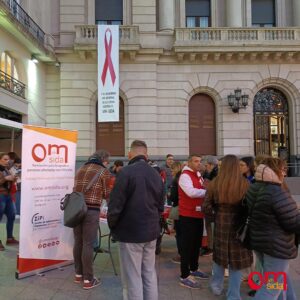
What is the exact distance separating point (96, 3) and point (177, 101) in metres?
6.81

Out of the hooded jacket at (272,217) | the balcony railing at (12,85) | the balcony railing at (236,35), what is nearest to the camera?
the hooded jacket at (272,217)

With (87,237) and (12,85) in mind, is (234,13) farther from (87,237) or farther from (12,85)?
(87,237)

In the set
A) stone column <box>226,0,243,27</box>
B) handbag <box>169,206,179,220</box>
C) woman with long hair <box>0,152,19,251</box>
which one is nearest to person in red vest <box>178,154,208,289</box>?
handbag <box>169,206,179,220</box>

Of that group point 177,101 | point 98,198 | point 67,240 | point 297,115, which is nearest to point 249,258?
point 98,198

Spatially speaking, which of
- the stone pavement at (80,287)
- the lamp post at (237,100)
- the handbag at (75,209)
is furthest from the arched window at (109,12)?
the handbag at (75,209)

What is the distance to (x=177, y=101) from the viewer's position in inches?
723

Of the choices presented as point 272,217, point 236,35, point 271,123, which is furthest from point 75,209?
point 271,123

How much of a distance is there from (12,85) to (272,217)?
1451cm

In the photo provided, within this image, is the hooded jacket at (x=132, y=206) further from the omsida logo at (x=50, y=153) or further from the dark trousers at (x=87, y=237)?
the omsida logo at (x=50, y=153)

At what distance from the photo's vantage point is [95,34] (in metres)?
17.9

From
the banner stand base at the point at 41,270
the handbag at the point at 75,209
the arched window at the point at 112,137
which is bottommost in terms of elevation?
the banner stand base at the point at 41,270

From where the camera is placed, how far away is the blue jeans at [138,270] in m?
3.92

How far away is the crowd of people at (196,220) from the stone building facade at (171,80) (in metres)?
12.6

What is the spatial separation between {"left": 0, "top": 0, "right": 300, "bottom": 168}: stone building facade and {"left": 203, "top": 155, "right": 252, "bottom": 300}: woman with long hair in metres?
13.5
